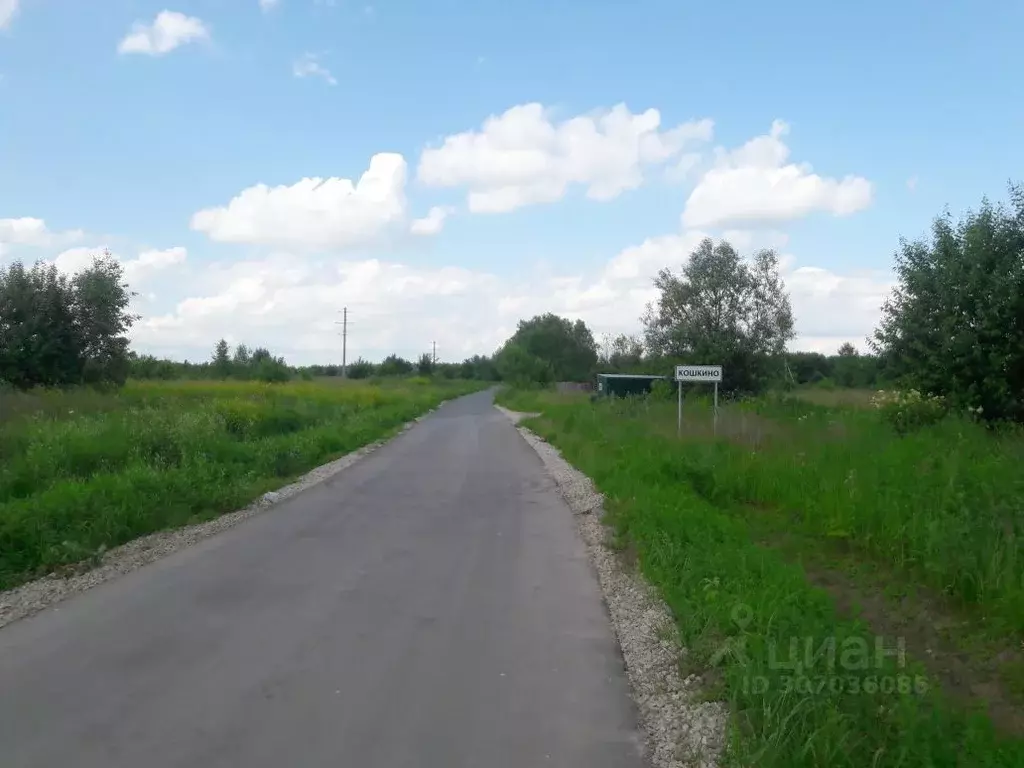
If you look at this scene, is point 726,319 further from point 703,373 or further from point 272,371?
point 272,371

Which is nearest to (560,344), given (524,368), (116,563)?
(524,368)

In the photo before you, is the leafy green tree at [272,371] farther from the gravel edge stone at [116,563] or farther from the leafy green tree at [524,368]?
the gravel edge stone at [116,563]

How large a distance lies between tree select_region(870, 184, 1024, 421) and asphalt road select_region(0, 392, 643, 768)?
31.1 ft

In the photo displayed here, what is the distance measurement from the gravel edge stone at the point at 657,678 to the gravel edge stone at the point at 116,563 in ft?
17.6

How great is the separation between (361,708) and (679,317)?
32.6 metres

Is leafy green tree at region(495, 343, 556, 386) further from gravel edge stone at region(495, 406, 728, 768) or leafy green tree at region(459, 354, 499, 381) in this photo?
gravel edge stone at region(495, 406, 728, 768)

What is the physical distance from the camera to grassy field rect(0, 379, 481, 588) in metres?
10.6

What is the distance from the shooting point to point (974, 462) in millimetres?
11891

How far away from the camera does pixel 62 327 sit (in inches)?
1483

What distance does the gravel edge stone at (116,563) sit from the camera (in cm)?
859

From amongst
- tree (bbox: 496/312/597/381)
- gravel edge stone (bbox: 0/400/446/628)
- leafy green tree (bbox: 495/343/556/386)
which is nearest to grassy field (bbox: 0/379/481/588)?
gravel edge stone (bbox: 0/400/446/628)

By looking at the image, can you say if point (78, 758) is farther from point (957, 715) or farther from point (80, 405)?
point (80, 405)

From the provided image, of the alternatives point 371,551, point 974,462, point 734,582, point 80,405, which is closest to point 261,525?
point 371,551

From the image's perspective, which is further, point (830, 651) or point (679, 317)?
point (679, 317)
